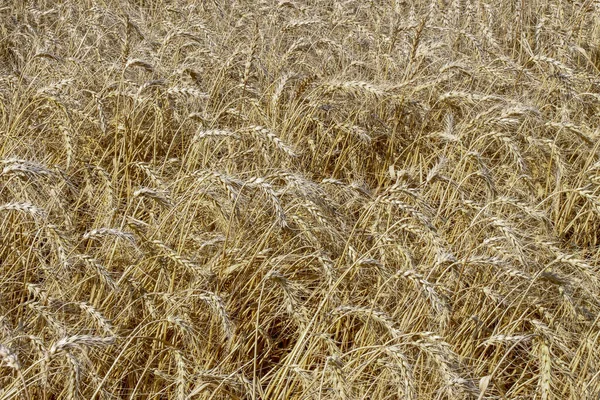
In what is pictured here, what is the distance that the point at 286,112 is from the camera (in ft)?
12.1

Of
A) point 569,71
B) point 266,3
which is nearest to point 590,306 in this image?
point 569,71

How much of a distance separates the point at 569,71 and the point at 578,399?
188cm

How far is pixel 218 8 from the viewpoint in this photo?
4883mm

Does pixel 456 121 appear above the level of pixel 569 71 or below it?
below

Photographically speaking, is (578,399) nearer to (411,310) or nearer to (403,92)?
(411,310)

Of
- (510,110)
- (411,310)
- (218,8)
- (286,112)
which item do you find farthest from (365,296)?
(218,8)

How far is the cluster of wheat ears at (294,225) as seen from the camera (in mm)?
2283

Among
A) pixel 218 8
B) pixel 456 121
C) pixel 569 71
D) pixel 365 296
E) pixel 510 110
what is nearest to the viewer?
pixel 365 296

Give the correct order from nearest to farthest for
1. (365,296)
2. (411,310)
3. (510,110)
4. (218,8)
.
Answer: (411,310)
(365,296)
(510,110)
(218,8)

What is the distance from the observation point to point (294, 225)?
2.90 meters

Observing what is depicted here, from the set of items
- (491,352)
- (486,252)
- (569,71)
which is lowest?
(491,352)

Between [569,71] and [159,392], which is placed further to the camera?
[569,71]

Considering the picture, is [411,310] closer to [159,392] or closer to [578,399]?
[578,399]

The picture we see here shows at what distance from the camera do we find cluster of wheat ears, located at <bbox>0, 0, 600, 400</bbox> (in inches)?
89.9
